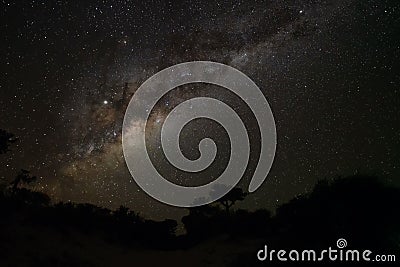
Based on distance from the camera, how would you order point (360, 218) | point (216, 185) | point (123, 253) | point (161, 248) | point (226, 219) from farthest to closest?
1. point (216, 185)
2. point (226, 219)
3. point (161, 248)
4. point (123, 253)
5. point (360, 218)

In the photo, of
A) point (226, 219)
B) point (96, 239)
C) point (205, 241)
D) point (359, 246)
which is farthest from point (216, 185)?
point (359, 246)

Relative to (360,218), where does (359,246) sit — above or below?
below

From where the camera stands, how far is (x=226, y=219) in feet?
88.1

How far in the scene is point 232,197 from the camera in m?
31.8

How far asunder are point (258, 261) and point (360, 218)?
5264mm

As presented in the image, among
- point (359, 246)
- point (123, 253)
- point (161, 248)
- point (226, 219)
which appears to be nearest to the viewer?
point (359, 246)

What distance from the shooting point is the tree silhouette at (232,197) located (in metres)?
31.3

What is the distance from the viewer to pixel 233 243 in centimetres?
2325

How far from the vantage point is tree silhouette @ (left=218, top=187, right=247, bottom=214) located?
3133 centimetres

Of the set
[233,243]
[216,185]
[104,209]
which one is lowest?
[233,243]

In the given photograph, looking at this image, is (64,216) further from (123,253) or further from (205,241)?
(205,241)

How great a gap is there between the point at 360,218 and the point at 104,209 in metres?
14.9

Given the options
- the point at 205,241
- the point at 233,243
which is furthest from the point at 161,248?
the point at 233,243

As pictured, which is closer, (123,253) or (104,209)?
(123,253)
